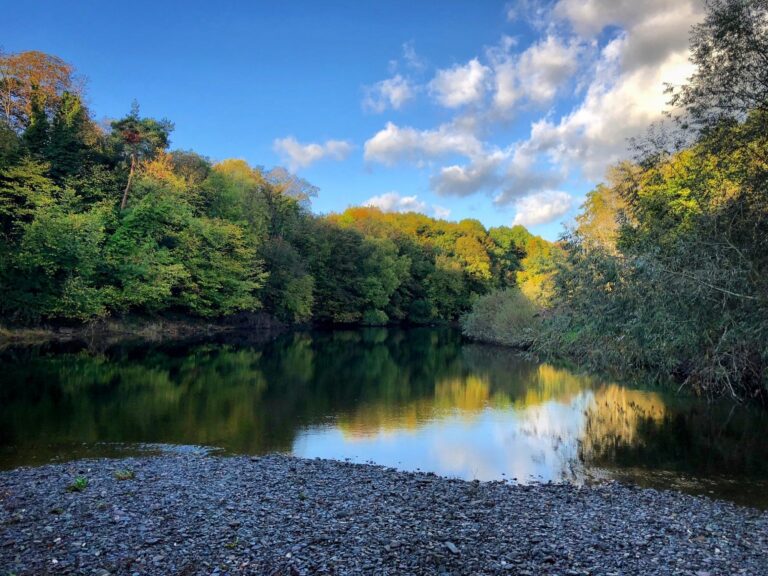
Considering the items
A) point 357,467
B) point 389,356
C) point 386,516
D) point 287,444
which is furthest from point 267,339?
point 386,516

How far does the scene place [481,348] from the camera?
5156 cm

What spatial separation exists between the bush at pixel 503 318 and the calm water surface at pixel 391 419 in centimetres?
1191

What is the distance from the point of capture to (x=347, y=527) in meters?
8.82

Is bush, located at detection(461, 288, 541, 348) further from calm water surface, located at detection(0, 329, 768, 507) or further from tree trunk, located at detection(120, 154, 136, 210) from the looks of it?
tree trunk, located at detection(120, 154, 136, 210)

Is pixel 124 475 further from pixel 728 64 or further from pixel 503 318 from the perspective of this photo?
pixel 503 318

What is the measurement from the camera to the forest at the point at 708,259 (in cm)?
1189

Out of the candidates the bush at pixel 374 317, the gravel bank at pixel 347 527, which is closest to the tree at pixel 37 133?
the gravel bank at pixel 347 527

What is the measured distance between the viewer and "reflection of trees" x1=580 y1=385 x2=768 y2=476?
16.1 m

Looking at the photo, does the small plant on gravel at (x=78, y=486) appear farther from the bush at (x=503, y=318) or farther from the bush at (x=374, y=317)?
the bush at (x=374, y=317)

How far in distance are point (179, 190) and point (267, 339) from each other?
55.0ft

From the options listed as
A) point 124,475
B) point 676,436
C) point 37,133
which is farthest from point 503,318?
point 124,475

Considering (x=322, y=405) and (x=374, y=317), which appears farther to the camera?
(x=374, y=317)

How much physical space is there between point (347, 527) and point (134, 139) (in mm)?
47795

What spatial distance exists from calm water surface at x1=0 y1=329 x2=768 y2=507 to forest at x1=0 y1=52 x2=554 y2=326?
6415 mm
